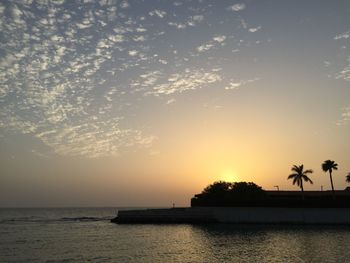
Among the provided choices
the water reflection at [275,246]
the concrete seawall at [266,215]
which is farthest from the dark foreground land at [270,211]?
the water reflection at [275,246]

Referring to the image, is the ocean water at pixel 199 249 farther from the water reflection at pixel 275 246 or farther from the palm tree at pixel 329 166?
the palm tree at pixel 329 166

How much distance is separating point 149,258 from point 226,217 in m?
48.3

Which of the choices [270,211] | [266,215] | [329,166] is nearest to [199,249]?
[266,215]

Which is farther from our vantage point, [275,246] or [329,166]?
[329,166]

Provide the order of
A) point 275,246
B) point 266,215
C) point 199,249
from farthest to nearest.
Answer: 1. point 266,215
2. point 275,246
3. point 199,249

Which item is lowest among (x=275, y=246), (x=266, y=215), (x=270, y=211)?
(x=275, y=246)

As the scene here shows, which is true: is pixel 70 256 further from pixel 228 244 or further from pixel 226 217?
pixel 226 217

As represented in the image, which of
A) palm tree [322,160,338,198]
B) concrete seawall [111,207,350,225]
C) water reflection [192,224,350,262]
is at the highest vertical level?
palm tree [322,160,338,198]

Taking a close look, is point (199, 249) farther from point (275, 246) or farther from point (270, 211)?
point (270, 211)

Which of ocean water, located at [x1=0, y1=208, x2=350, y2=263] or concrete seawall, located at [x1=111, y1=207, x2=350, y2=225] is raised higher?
concrete seawall, located at [x1=111, y1=207, x2=350, y2=225]

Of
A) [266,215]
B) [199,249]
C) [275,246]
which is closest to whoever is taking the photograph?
[199,249]

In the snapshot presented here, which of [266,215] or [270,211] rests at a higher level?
[270,211]

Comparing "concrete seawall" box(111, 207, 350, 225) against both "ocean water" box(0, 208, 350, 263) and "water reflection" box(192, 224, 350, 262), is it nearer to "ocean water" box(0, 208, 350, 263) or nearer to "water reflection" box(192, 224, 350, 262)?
"water reflection" box(192, 224, 350, 262)

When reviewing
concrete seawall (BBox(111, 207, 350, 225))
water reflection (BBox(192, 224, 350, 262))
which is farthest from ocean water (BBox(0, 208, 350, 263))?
concrete seawall (BBox(111, 207, 350, 225))
